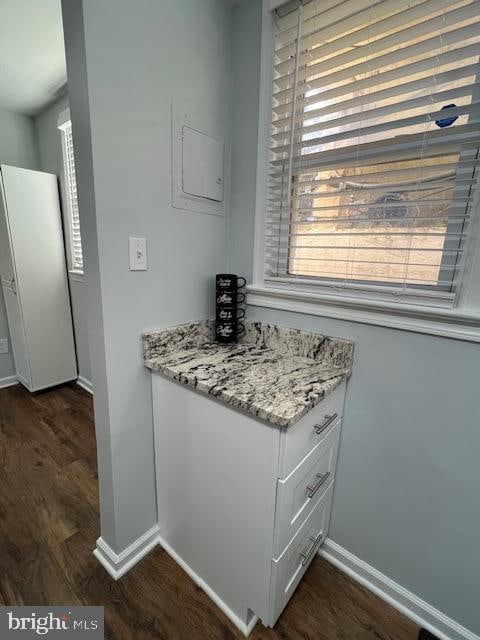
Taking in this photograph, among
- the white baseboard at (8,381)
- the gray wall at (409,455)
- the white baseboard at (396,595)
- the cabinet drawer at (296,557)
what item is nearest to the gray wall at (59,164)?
the white baseboard at (8,381)

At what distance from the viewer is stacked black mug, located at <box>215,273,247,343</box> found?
132cm

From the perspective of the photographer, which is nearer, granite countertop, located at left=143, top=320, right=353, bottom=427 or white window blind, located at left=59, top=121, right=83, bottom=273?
granite countertop, located at left=143, top=320, right=353, bottom=427

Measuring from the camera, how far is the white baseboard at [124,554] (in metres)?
A: 1.20

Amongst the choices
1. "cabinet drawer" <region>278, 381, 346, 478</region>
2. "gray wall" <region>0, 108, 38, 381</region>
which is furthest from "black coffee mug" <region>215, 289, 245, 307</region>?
"gray wall" <region>0, 108, 38, 381</region>

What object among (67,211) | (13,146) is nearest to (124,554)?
(67,211)

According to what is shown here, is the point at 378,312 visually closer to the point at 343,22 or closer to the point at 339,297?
the point at 339,297

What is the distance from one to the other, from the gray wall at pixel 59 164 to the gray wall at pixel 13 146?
0.21 ft

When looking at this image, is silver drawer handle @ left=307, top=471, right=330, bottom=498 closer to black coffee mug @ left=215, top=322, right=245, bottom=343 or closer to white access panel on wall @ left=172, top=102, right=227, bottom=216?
black coffee mug @ left=215, top=322, right=245, bottom=343

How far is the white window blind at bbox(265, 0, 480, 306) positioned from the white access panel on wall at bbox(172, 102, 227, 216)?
0.25 metres

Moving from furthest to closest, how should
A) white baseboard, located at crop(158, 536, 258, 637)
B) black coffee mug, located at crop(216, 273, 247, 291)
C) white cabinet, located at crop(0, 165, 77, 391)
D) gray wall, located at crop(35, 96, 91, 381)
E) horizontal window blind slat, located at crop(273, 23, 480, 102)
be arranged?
gray wall, located at crop(35, 96, 91, 381), white cabinet, located at crop(0, 165, 77, 391), black coffee mug, located at crop(216, 273, 247, 291), white baseboard, located at crop(158, 536, 258, 637), horizontal window blind slat, located at crop(273, 23, 480, 102)

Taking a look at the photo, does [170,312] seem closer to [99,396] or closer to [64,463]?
[99,396]

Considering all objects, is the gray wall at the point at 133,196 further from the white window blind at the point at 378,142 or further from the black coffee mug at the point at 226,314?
the white window blind at the point at 378,142

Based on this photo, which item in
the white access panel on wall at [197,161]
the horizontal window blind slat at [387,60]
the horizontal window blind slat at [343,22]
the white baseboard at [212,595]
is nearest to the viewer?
the horizontal window blind slat at [387,60]

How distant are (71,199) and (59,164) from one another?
1.05 ft
